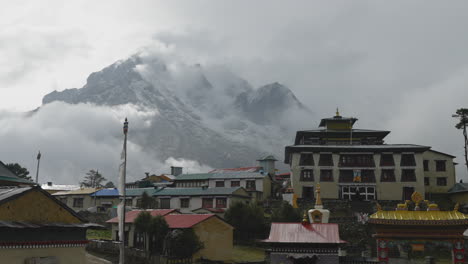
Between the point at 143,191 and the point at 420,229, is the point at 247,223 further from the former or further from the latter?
the point at 143,191

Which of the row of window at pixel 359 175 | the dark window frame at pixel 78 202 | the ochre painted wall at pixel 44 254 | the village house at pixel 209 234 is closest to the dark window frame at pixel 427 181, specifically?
the row of window at pixel 359 175

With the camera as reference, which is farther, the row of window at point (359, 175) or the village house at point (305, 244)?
the row of window at point (359, 175)

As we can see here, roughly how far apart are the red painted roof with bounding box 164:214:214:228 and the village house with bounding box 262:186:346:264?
15993 millimetres

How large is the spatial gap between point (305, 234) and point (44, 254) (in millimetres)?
16080

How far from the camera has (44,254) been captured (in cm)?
2048

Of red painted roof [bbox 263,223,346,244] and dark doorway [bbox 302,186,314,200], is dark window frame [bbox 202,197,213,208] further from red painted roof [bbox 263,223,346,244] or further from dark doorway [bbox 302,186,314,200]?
red painted roof [bbox 263,223,346,244]

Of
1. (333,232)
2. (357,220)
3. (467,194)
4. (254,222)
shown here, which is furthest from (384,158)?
(333,232)

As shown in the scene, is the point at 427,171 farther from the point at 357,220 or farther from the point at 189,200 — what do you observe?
the point at 189,200

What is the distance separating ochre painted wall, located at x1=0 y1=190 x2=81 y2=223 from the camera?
1978 cm

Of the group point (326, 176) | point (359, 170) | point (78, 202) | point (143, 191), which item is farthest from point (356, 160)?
point (78, 202)

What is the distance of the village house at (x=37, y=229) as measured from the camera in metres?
19.2

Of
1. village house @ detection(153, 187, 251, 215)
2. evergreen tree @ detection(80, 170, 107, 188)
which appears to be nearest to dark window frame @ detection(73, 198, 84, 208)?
village house @ detection(153, 187, 251, 215)

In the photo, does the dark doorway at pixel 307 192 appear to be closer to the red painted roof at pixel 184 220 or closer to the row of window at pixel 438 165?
the row of window at pixel 438 165

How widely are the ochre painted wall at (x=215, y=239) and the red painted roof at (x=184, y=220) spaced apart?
429 mm
